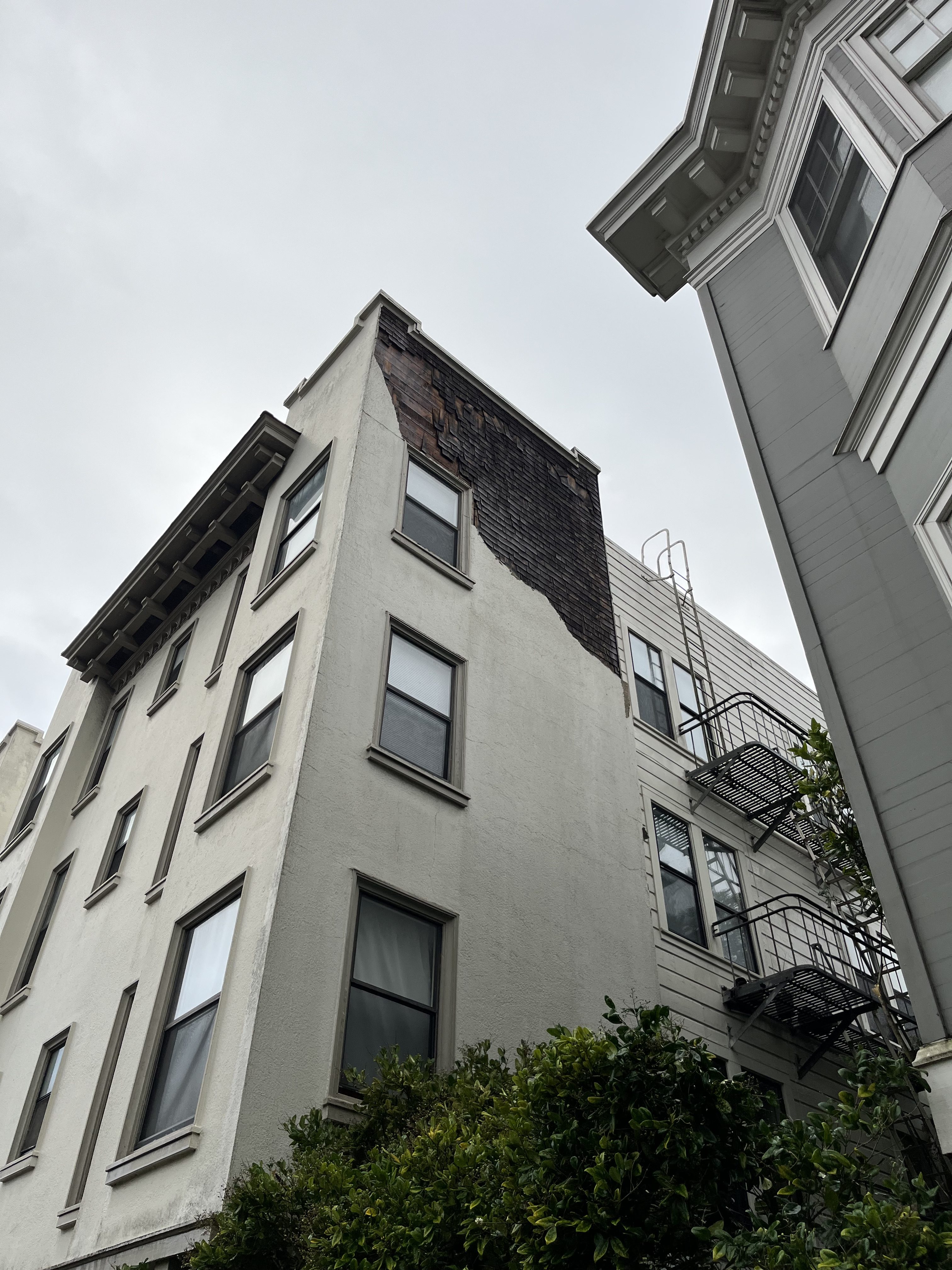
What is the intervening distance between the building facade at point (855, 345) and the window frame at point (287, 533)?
5.26 m

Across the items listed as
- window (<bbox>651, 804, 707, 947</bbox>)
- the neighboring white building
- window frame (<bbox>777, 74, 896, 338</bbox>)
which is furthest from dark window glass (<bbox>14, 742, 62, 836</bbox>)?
window frame (<bbox>777, 74, 896, 338</bbox>)

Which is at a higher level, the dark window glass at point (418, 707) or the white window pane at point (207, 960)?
the dark window glass at point (418, 707)

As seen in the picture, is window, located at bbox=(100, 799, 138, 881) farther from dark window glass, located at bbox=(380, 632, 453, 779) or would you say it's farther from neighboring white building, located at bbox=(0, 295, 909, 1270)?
dark window glass, located at bbox=(380, 632, 453, 779)

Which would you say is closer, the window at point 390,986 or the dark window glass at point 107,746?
the window at point 390,986

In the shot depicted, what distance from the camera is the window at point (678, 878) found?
14.9 metres

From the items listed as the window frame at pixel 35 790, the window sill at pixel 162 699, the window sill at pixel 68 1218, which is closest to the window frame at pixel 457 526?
the window sill at pixel 162 699

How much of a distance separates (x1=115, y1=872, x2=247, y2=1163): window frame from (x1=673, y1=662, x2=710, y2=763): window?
9400mm

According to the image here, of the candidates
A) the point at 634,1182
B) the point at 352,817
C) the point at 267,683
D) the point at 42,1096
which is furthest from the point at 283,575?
the point at 634,1182

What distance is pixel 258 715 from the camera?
12.3 metres

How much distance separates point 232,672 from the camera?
1334 centimetres

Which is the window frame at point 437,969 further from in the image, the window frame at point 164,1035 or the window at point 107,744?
the window at point 107,744

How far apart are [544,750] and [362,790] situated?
11.1 feet

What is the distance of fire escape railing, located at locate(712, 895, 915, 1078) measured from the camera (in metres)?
13.7

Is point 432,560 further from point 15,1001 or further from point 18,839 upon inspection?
point 18,839
